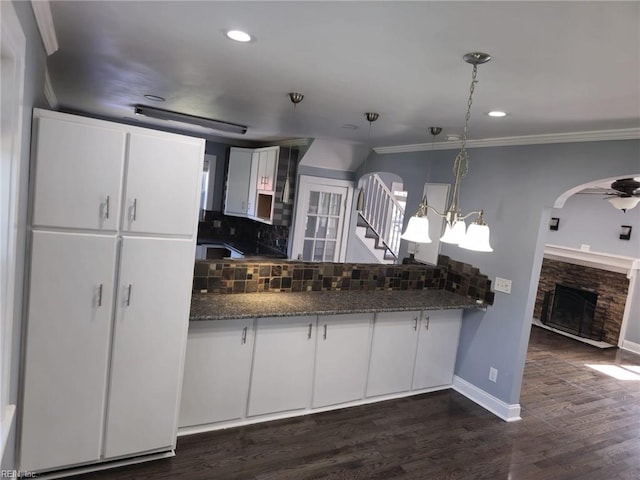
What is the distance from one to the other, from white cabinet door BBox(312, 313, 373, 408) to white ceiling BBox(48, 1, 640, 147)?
1.65 metres

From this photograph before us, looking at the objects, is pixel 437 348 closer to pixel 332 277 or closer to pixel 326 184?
pixel 332 277

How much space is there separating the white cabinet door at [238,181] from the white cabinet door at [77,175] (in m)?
3.75

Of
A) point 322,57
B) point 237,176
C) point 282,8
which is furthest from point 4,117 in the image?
point 237,176

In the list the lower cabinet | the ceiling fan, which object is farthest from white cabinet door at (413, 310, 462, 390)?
the ceiling fan

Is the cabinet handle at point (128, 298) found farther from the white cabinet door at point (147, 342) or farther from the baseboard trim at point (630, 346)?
the baseboard trim at point (630, 346)

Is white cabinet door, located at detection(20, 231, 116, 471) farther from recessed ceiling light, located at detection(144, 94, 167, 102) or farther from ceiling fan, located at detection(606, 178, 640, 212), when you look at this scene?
ceiling fan, located at detection(606, 178, 640, 212)

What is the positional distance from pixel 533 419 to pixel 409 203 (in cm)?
241

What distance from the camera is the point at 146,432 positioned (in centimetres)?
254

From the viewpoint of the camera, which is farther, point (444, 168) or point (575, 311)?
point (575, 311)

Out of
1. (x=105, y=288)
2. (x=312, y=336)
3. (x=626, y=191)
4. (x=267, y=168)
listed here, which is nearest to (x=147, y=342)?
(x=105, y=288)

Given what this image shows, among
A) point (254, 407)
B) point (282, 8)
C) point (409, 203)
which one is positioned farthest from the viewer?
point (409, 203)

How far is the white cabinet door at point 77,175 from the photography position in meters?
2.07

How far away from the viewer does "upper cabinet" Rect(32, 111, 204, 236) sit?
2082 mm

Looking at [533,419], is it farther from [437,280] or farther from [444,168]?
[444,168]
